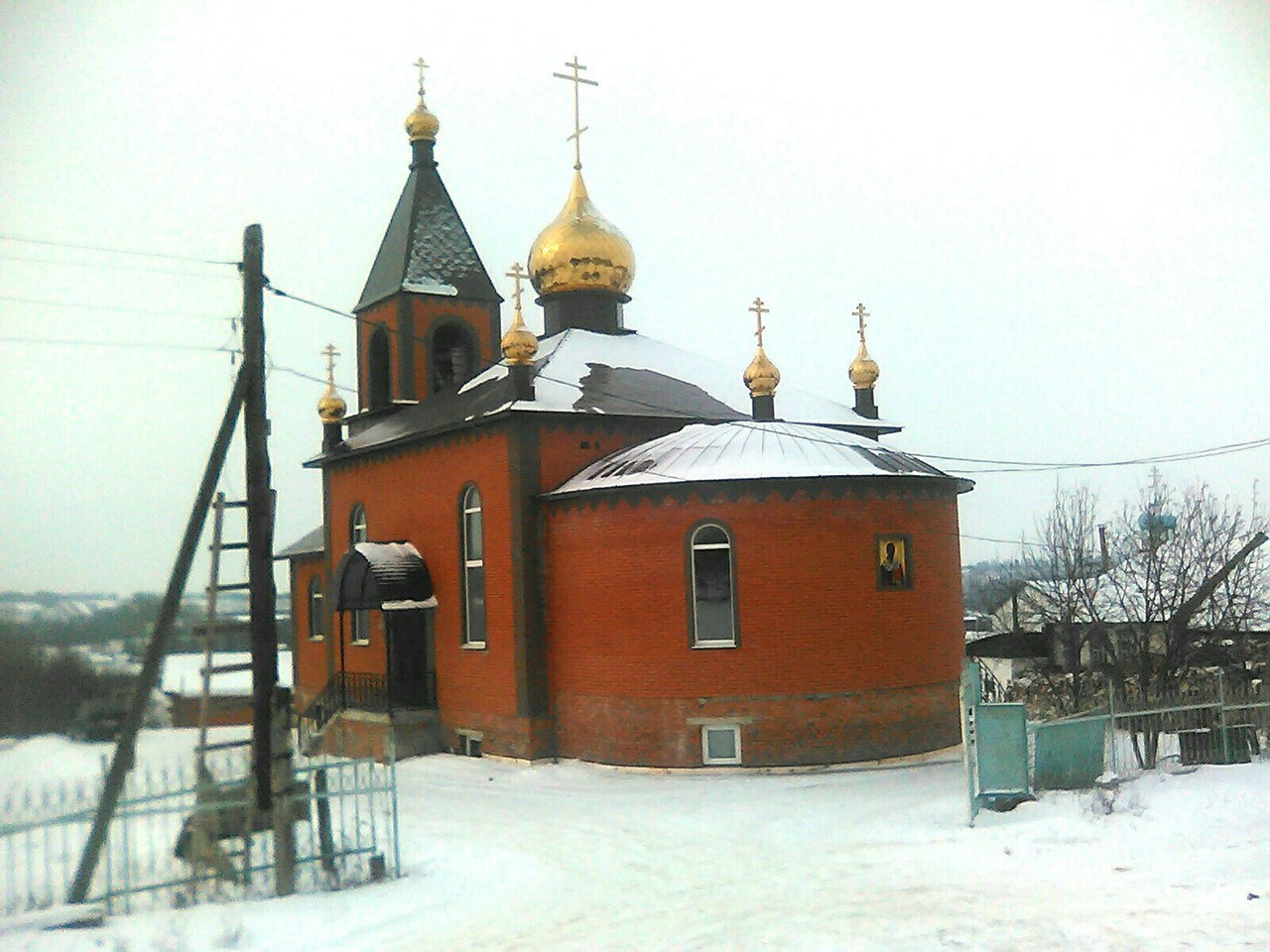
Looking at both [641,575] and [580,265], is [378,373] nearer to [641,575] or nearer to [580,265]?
[580,265]

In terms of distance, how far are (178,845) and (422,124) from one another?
17006 mm

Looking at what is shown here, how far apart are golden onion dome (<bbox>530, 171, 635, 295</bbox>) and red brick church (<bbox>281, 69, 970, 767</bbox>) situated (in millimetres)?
1232

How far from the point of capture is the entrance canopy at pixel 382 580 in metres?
18.3

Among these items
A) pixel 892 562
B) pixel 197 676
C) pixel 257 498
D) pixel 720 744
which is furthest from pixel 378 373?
pixel 197 676

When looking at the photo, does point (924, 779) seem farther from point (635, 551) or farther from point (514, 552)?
point (514, 552)

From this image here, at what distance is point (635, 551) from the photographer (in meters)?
15.9

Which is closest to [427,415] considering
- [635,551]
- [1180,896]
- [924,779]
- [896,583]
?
[635,551]

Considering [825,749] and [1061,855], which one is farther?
[825,749]

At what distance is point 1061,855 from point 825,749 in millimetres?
5525

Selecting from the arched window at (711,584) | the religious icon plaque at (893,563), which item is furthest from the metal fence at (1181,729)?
the arched window at (711,584)

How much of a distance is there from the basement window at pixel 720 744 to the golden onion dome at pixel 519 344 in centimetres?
579

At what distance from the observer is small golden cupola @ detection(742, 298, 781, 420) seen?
60.2ft

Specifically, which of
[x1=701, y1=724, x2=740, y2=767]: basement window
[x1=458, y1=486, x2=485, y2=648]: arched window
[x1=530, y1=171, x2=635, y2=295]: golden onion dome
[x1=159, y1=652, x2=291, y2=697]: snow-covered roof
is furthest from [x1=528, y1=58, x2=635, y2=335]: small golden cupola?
[x1=159, y1=652, x2=291, y2=697]: snow-covered roof

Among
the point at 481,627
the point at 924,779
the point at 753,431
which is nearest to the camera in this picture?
the point at 924,779
